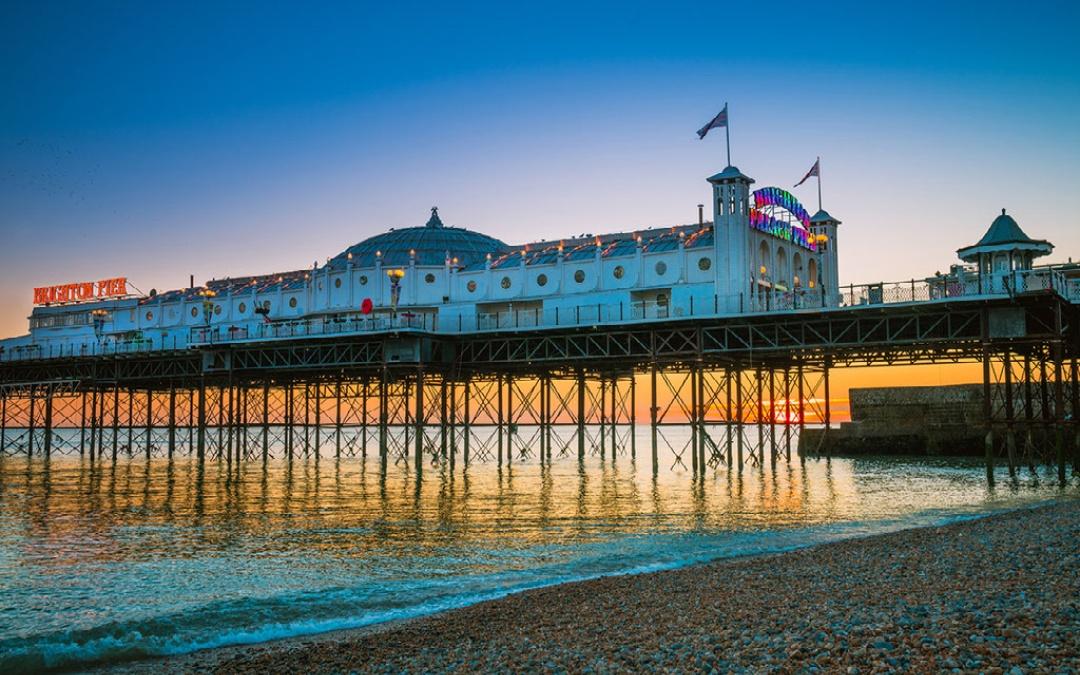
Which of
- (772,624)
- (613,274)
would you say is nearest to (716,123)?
(613,274)

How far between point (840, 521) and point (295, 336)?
129ft

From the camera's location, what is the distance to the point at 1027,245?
45250 mm

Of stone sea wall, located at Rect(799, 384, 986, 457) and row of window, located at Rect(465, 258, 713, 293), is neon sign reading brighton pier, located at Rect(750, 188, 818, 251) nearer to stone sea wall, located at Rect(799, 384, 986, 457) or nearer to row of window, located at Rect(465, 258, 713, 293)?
row of window, located at Rect(465, 258, 713, 293)

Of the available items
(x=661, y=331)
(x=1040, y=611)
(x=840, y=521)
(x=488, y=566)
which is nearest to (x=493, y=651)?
(x=1040, y=611)

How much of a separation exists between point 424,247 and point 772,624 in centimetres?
5962

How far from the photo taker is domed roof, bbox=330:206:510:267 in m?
69.2

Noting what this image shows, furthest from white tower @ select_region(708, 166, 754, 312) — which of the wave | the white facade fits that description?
the wave

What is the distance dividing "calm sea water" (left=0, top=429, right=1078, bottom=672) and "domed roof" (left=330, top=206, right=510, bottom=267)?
1837 cm

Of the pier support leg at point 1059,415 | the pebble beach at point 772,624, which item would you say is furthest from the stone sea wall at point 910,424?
the pebble beach at point 772,624

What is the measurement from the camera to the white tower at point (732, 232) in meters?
52.8

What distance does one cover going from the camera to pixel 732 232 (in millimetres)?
53188

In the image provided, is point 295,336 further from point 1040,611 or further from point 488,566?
point 1040,611

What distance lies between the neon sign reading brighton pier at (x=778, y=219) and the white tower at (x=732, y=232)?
986 millimetres

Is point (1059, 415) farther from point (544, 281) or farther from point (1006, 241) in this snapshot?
point (544, 281)
